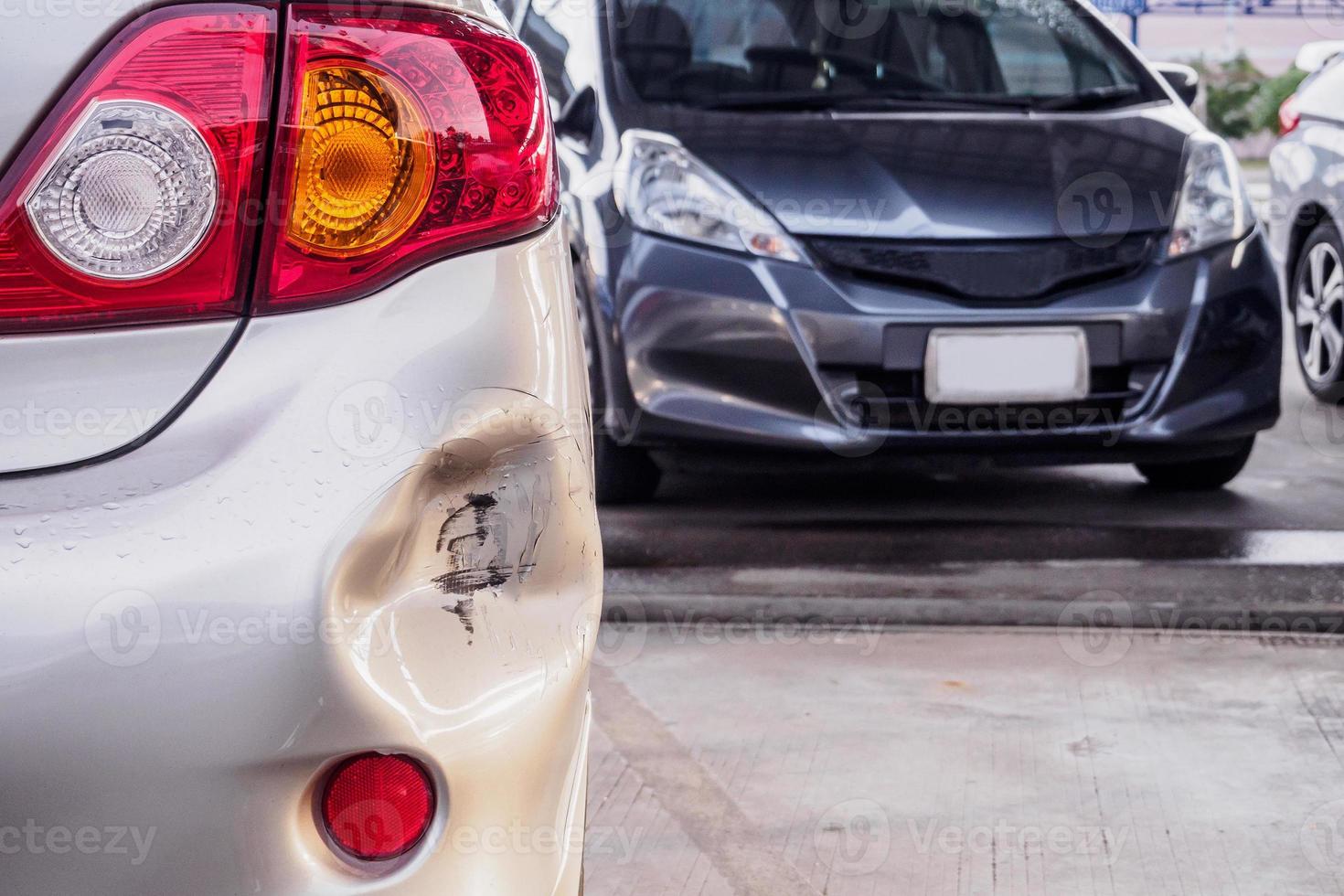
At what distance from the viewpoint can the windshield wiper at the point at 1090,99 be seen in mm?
3998

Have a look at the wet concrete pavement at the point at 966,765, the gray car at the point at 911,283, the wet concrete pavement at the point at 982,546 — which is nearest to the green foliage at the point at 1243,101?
the wet concrete pavement at the point at 982,546

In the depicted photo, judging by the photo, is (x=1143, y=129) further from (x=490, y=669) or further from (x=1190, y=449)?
(x=490, y=669)

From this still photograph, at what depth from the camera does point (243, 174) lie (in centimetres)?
105

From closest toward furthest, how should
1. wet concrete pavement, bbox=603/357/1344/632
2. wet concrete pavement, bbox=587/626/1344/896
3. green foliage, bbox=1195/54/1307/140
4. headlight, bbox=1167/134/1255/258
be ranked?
wet concrete pavement, bbox=587/626/1344/896, wet concrete pavement, bbox=603/357/1344/632, headlight, bbox=1167/134/1255/258, green foliage, bbox=1195/54/1307/140

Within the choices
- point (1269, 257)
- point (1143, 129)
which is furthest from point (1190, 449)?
point (1143, 129)

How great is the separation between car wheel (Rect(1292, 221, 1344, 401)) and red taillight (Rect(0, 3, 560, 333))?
448 centimetres

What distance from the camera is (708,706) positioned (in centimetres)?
261

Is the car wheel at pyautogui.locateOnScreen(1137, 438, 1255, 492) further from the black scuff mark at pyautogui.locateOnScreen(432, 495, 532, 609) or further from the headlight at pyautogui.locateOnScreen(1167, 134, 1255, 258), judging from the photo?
the black scuff mark at pyautogui.locateOnScreen(432, 495, 532, 609)

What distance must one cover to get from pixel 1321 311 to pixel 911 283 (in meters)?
2.43

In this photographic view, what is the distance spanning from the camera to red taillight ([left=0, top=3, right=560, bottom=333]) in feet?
3.37

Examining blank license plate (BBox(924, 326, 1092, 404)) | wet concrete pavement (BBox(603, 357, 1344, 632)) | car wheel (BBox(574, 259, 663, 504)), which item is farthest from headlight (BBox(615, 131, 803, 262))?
wet concrete pavement (BBox(603, 357, 1344, 632))

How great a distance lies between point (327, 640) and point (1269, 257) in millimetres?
3160

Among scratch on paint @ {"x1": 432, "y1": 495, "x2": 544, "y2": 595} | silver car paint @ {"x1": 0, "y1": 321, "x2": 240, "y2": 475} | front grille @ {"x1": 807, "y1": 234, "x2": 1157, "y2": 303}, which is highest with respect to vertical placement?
silver car paint @ {"x1": 0, "y1": 321, "x2": 240, "y2": 475}

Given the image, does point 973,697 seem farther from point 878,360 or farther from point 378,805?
point 378,805
